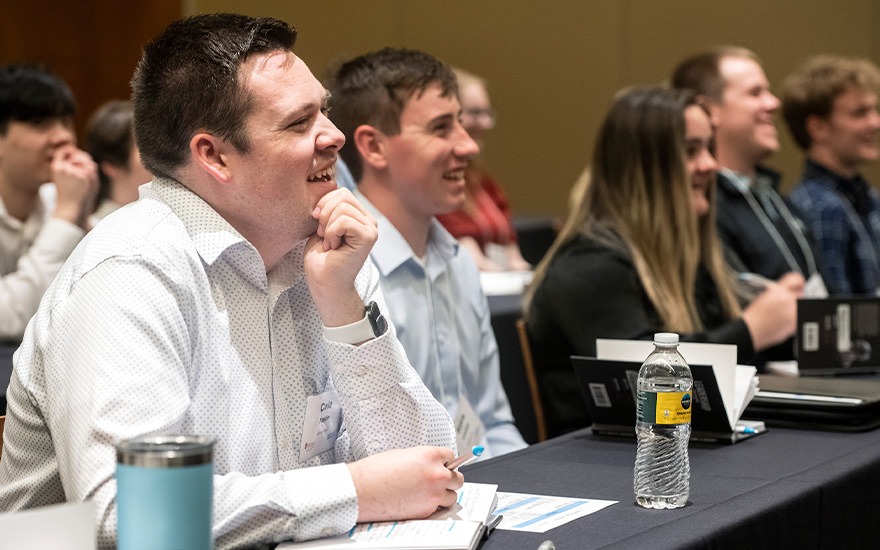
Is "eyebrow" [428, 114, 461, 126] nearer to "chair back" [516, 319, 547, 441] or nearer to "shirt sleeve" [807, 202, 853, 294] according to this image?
"chair back" [516, 319, 547, 441]

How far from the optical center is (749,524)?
56.9 inches

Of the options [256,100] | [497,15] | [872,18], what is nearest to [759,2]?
[872,18]

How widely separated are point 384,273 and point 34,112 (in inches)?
65.3

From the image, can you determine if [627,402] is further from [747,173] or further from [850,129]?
[850,129]

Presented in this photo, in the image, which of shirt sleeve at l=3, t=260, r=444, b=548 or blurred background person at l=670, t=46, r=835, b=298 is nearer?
shirt sleeve at l=3, t=260, r=444, b=548

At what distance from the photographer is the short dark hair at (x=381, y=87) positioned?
101 inches

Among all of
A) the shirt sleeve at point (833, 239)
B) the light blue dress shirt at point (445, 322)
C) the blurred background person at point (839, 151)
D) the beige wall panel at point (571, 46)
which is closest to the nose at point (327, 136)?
the light blue dress shirt at point (445, 322)

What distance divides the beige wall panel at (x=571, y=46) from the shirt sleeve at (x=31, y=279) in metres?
3.03

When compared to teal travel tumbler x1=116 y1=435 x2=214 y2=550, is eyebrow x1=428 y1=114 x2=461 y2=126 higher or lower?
higher

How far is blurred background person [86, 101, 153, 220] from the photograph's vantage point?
396cm

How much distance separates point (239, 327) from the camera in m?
1.48

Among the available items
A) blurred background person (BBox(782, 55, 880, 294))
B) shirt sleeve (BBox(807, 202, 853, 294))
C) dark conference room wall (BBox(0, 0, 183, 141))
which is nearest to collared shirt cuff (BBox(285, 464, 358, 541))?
shirt sleeve (BBox(807, 202, 853, 294))

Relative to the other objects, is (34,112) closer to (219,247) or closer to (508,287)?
(508,287)

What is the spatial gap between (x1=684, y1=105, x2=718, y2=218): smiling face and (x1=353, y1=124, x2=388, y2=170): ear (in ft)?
2.95
